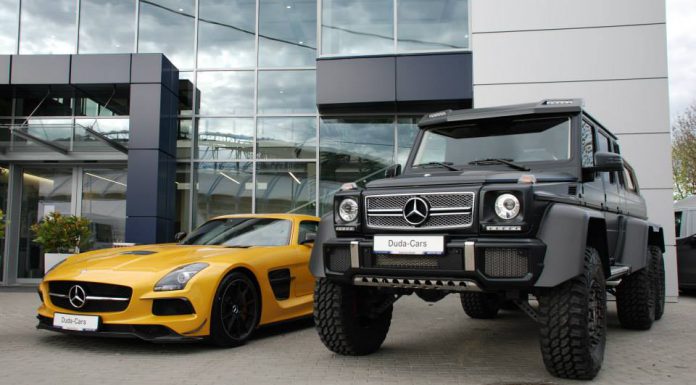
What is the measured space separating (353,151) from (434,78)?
2.31m

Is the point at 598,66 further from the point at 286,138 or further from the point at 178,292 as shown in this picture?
the point at 178,292

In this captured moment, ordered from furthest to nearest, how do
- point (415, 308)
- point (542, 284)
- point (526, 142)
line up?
point (415, 308) → point (526, 142) → point (542, 284)

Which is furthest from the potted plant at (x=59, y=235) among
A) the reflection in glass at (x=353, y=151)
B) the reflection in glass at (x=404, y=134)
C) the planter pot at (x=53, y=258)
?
the reflection in glass at (x=404, y=134)

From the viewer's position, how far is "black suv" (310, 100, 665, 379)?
393 centimetres

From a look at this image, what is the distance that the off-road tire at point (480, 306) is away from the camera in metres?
7.44

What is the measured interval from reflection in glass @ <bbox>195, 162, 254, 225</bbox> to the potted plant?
8.02ft

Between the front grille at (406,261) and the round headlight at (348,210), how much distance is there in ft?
1.39

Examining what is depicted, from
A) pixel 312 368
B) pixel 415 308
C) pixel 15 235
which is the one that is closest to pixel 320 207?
pixel 415 308

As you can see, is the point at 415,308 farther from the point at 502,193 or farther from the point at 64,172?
the point at 64,172

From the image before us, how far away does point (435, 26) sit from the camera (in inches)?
472

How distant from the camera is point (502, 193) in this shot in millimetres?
4027

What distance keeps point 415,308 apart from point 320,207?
4163mm

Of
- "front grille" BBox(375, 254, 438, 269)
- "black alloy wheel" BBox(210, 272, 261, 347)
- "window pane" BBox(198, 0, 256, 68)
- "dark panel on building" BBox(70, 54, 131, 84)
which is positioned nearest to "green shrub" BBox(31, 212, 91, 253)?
"dark panel on building" BBox(70, 54, 131, 84)

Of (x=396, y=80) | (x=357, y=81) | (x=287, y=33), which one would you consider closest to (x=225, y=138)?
(x=287, y=33)
